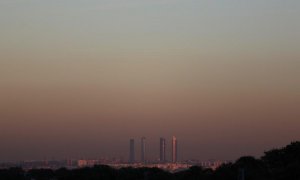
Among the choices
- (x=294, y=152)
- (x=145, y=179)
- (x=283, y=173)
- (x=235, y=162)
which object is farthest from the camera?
(x=145, y=179)

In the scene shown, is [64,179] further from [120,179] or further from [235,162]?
[235,162]

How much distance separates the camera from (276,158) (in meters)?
62.7

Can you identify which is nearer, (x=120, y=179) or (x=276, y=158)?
(x=276, y=158)

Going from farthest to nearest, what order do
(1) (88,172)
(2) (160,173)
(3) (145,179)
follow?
1. (1) (88,172)
2. (2) (160,173)
3. (3) (145,179)

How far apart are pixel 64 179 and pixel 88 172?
17.3 feet

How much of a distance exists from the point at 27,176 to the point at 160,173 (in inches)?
1041

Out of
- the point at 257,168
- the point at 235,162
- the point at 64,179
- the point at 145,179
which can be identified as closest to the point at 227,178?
the point at 257,168

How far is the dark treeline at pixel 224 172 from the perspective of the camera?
51312mm

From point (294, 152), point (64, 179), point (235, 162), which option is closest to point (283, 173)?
point (294, 152)

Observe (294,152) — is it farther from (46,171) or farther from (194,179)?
(46,171)

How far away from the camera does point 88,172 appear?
9412 cm

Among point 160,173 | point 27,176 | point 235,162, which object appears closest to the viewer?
point 235,162

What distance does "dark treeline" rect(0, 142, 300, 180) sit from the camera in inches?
2020

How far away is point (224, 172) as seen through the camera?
212 ft
